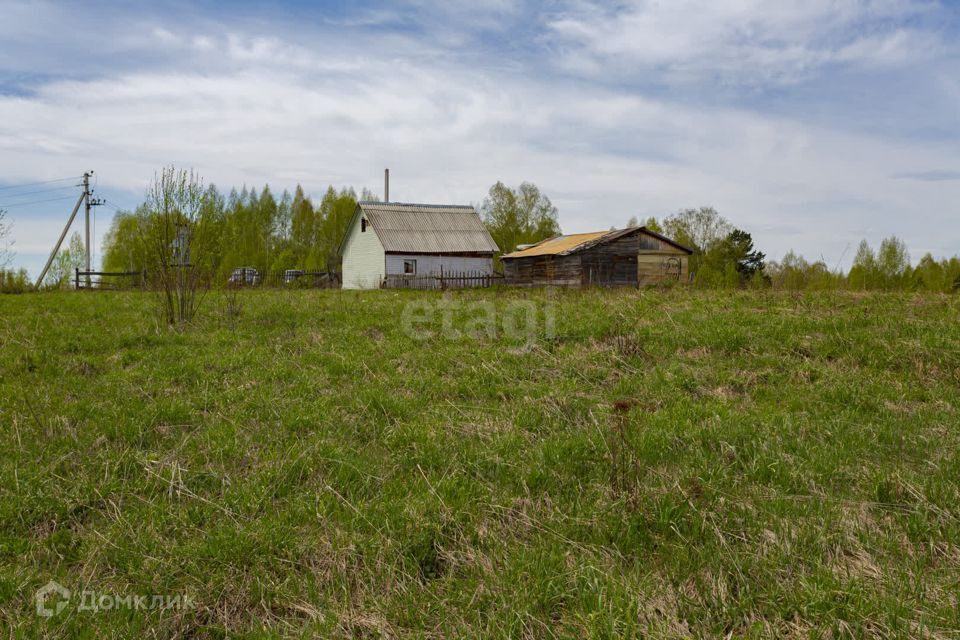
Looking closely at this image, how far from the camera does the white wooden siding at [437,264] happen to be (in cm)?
3350

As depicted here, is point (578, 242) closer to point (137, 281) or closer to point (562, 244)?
point (562, 244)

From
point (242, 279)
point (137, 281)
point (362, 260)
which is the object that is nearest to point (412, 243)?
point (362, 260)

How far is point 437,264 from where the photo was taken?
34500 mm

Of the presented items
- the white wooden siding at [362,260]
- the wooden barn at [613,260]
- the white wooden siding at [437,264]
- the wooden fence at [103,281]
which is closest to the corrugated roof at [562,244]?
the wooden barn at [613,260]

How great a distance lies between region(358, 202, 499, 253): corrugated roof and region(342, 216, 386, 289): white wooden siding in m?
0.76

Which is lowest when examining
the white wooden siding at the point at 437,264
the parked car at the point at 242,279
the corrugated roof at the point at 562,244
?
the parked car at the point at 242,279

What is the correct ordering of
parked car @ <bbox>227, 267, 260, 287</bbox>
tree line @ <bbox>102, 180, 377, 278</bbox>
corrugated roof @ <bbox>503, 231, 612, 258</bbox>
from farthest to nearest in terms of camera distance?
tree line @ <bbox>102, 180, 377, 278</bbox>
corrugated roof @ <bbox>503, 231, 612, 258</bbox>
parked car @ <bbox>227, 267, 260, 287</bbox>

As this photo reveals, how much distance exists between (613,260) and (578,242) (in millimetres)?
2203

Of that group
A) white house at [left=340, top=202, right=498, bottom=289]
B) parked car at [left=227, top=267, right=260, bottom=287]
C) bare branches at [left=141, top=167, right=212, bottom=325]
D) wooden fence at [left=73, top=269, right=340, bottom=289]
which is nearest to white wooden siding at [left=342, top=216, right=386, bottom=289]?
white house at [left=340, top=202, right=498, bottom=289]

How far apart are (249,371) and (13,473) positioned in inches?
122

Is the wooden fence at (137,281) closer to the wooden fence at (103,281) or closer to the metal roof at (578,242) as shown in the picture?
the wooden fence at (103,281)

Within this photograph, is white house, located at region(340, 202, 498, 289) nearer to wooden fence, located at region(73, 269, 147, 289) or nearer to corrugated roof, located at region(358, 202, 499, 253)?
corrugated roof, located at region(358, 202, 499, 253)

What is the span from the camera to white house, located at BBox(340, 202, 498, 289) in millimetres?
33594

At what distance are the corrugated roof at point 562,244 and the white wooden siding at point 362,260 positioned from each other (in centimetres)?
755
